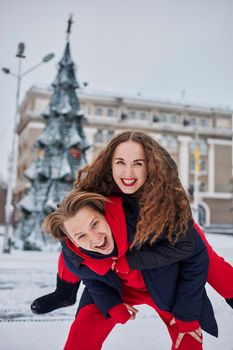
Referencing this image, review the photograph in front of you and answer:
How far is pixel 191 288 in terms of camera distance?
0.69 m

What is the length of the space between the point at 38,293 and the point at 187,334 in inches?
31.2

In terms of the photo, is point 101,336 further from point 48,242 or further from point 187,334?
point 48,242

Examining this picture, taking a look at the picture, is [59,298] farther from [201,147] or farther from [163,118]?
[163,118]

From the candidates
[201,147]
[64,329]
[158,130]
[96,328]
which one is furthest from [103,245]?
[158,130]

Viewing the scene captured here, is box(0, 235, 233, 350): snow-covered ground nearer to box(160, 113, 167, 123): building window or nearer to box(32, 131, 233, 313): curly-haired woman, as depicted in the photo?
box(32, 131, 233, 313): curly-haired woman

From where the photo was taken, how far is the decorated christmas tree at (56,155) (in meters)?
3.68

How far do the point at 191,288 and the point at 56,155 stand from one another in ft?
10.5

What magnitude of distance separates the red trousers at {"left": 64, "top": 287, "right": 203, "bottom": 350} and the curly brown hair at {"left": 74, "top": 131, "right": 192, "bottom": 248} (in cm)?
18

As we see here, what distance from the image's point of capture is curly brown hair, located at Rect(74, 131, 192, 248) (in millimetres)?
674

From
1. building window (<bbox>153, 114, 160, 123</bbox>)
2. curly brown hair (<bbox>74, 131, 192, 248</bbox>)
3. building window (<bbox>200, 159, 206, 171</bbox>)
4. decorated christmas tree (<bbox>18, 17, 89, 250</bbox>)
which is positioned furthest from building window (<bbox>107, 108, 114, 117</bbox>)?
curly brown hair (<bbox>74, 131, 192, 248</bbox>)

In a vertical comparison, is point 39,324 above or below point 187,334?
below

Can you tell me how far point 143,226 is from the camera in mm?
671

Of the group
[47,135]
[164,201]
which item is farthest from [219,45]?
[47,135]

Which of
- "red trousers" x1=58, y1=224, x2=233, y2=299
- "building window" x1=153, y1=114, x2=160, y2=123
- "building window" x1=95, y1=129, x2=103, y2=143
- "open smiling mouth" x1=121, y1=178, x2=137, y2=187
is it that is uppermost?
"building window" x1=153, y1=114, x2=160, y2=123
